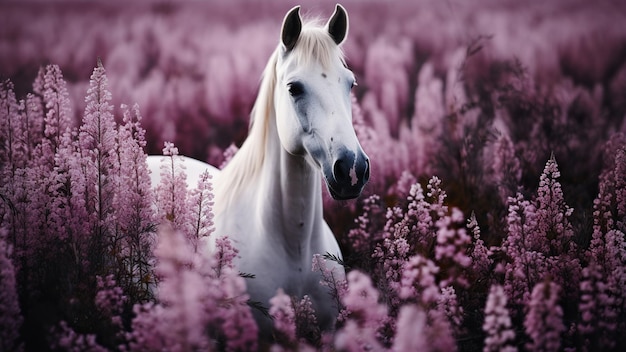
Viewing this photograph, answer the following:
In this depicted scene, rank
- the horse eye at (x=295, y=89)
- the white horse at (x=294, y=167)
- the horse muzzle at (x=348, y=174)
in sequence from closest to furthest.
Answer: the horse muzzle at (x=348, y=174), the white horse at (x=294, y=167), the horse eye at (x=295, y=89)

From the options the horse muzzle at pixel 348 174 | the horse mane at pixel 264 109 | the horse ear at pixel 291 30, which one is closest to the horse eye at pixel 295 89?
the horse mane at pixel 264 109

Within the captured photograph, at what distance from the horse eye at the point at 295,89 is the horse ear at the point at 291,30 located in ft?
0.80

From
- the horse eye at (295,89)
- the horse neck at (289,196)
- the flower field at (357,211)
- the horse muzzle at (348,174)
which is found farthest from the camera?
the horse neck at (289,196)

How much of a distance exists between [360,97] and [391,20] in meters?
5.95

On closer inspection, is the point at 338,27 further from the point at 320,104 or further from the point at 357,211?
the point at 357,211

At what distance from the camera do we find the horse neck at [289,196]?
3.10 metres

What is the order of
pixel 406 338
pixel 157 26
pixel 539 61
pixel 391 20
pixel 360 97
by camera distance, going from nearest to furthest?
pixel 406 338
pixel 360 97
pixel 539 61
pixel 157 26
pixel 391 20

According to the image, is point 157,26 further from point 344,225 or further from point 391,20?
point 344,225

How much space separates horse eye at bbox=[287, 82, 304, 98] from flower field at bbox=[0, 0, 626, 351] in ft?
2.02

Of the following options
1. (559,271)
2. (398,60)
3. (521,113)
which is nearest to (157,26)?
(398,60)

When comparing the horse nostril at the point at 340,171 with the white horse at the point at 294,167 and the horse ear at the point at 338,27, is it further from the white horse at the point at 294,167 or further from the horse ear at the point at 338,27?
the horse ear at the point at 338,27

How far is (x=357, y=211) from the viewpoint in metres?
4.55

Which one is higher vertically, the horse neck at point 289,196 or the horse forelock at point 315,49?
the horse forelock at point 315,49

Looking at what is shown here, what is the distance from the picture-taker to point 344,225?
447cm
